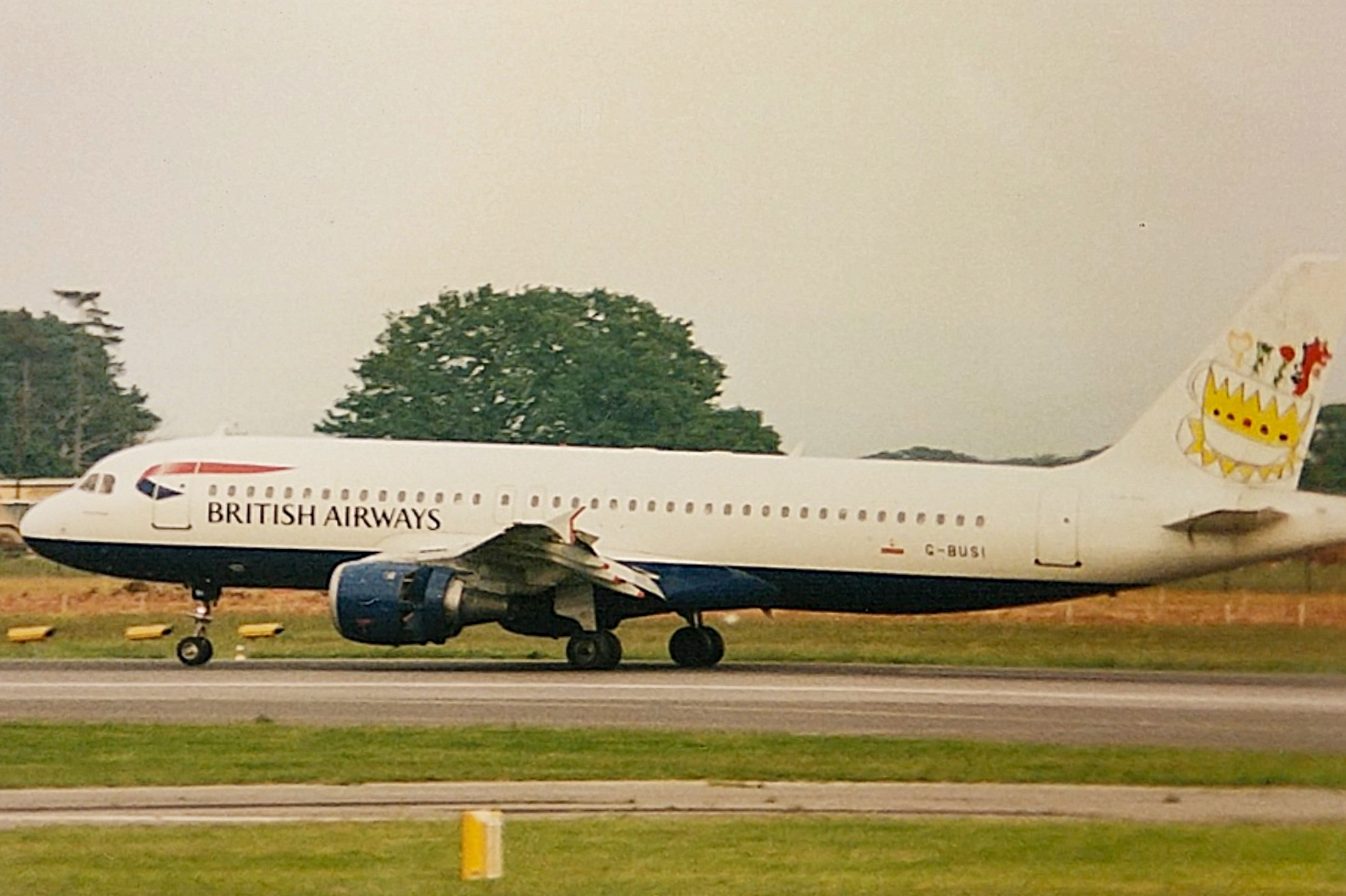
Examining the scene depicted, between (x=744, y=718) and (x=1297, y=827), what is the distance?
28.2 feet

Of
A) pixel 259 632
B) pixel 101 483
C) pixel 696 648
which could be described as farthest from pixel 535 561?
pixel 259 632

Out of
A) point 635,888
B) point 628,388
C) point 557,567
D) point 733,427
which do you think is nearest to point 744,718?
point 557,567

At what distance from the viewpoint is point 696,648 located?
104 ft

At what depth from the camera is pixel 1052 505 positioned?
30.4 metres

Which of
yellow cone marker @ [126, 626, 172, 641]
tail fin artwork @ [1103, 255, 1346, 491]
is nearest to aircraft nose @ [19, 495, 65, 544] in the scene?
yellow cone marker @ [126, 626, 172, 641]

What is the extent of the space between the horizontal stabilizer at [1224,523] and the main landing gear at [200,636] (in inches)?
520

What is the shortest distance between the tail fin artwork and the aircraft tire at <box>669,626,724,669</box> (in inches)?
241

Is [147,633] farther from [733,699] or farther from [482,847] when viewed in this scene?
[482,847]

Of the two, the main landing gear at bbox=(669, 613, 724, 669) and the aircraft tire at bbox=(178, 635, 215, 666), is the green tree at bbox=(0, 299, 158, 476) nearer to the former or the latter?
the aircraft tire at bbox=(178, 635, 215, 666)

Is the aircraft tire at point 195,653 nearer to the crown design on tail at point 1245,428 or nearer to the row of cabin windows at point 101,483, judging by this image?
the row of cabin windows at point 101,483

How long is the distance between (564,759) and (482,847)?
7048 millimetres

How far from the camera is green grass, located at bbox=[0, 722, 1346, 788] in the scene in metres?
18.6

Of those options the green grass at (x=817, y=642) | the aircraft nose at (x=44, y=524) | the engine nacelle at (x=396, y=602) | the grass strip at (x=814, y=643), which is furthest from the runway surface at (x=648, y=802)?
the aircraft nose at (x=44, y=524)

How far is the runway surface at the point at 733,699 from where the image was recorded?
70.3 feet
